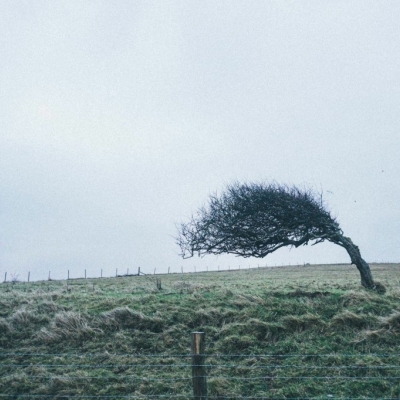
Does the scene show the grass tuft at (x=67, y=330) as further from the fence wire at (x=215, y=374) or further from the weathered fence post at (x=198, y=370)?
the weathered fence post at (x=198, y=370)

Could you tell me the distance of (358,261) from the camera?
15602mm

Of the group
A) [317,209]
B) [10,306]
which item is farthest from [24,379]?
[317,209]

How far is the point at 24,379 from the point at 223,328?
200 inches

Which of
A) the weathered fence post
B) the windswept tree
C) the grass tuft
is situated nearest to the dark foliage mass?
the windswept tree

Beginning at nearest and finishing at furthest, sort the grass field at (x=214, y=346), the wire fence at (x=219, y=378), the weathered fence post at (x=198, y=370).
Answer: the weathered fence post at (x=198, y=370) < the wire fence at (x=219, y=378) < the grass field at (x=214, y=346)

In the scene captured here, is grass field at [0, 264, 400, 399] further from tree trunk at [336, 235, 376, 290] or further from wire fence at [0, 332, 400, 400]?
tree trunk at [336, 235, 376, 290]

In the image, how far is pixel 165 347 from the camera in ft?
33.1

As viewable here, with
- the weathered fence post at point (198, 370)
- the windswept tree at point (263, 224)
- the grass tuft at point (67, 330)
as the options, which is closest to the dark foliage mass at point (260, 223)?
the windswept tree at point (263, 224)

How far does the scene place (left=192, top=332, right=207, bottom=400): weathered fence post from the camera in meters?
5.91

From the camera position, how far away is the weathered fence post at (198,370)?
5.91 m

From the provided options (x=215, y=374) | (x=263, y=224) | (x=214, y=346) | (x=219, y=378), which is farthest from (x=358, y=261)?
(x=219, y=378)

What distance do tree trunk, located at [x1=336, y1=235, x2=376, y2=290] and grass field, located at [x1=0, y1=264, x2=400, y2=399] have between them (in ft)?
8.94

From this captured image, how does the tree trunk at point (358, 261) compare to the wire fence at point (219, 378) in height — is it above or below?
above

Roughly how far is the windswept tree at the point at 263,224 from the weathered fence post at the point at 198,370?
10738mm
